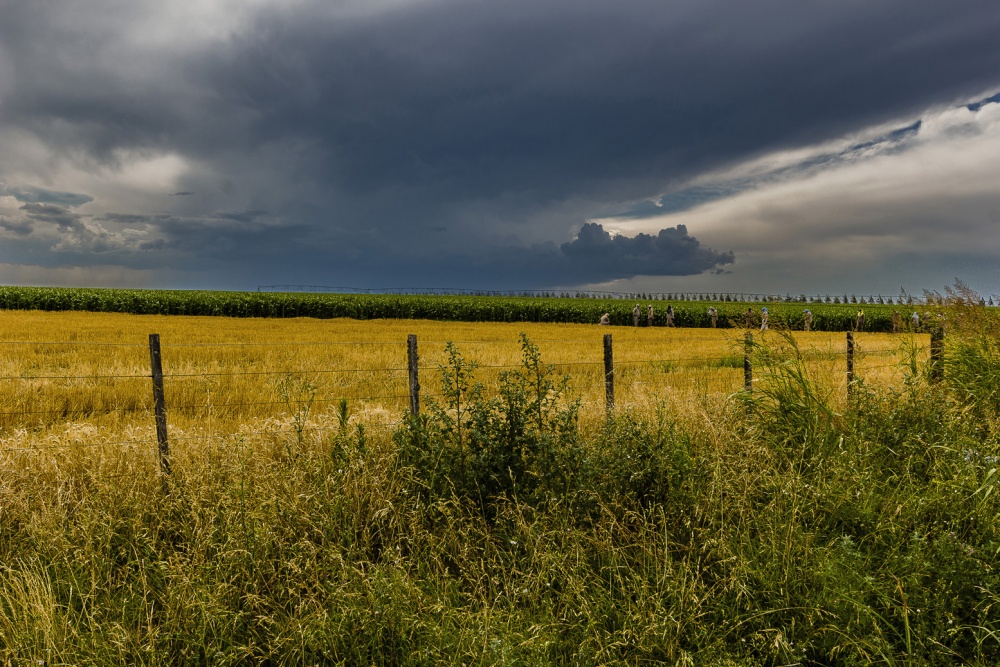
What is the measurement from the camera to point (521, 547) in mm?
4520

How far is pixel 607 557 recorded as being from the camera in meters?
4.20

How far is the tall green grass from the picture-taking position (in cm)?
350

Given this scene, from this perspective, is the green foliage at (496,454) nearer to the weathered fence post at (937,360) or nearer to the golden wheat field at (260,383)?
the golden wheat field at (260,383)

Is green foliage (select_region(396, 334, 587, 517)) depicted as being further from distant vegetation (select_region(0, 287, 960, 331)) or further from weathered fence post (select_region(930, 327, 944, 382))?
distant vegetation (select_region(0, 287, 960, 331))

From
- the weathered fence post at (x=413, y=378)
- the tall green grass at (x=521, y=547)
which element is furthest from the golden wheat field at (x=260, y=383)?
the tall green grass at (x=521, y=547)

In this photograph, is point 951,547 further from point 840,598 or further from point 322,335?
point 322,335

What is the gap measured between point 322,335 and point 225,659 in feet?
88.8

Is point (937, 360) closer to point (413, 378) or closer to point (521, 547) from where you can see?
point (521, 547)

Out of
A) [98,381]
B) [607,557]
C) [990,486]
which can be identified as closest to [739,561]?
[607,557]

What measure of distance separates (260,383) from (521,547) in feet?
32.7

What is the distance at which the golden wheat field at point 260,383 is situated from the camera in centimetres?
711

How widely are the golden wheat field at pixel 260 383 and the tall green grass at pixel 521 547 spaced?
0.87 meters

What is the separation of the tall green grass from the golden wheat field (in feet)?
2.87

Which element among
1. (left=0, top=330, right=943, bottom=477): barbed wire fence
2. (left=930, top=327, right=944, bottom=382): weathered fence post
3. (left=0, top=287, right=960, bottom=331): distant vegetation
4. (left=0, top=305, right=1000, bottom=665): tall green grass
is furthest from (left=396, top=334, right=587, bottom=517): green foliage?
(left=0, top=287, right=960, bottom=331): distant vegetation
